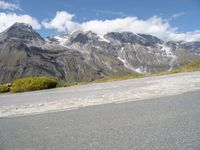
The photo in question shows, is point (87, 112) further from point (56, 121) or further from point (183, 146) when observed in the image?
point (183, 146)

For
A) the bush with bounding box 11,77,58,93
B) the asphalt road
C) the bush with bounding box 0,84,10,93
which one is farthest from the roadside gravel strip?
the bush with bounding box 0,84,10,93

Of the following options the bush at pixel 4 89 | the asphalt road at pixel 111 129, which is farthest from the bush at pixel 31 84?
the asphalt road at pixel 111 129

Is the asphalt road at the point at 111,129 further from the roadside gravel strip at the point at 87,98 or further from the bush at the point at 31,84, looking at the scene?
the bush at the point at 31,84

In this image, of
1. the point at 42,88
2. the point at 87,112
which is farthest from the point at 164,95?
the point at 42,88

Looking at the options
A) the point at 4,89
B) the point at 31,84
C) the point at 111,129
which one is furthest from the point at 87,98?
the point at 4,89

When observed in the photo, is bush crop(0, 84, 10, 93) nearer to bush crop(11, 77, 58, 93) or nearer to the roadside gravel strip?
bush crop(11, 77, 58, 93)

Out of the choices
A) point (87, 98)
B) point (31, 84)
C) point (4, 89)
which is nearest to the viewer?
point (87, 98)

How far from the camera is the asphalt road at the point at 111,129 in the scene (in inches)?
239

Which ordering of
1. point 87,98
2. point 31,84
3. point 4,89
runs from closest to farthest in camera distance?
point 87,98 → point 31,84 → point 4,89

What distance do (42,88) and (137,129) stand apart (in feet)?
63.1

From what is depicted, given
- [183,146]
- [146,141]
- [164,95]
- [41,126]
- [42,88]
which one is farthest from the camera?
[42,88]

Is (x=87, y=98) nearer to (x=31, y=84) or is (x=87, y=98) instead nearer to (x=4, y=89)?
(x=31, y=84)

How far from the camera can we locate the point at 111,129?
725 cm

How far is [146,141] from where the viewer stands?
19.9ft
